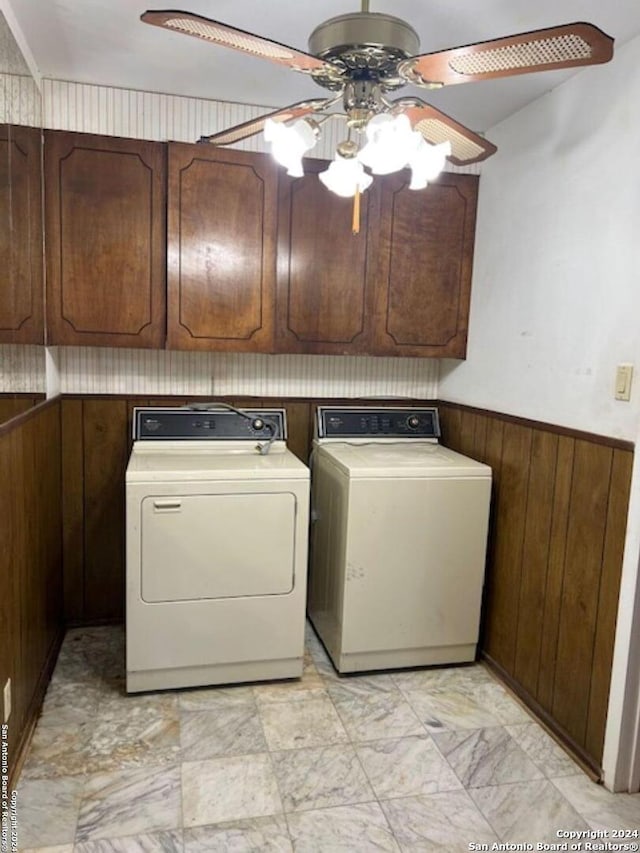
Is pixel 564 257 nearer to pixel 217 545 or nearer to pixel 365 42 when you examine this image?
pixel 365 42

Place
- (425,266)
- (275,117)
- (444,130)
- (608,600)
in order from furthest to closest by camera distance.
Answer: (425,266) → (608,600) → (444,130) → (275,117)

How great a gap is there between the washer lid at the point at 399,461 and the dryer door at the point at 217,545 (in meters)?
0.33

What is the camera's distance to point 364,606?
246 cm

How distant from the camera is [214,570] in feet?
7.51

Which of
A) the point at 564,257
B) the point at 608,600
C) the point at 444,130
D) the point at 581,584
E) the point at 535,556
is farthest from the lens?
the point at 535,556

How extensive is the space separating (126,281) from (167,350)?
0.34 m

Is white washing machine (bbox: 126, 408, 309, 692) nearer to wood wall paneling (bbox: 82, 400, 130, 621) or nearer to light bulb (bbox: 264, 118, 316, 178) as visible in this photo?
wood wall paneling (bbox: 82, 400, 130, 621)

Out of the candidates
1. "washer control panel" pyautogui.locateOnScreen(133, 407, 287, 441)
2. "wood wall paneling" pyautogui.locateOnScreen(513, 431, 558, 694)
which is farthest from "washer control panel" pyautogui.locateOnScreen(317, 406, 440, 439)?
"wood wall paneling" pyautogui.locateOnScreen(513, 431, 558, 694)

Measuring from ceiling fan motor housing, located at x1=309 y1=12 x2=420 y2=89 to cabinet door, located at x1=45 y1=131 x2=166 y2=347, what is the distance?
1339mm

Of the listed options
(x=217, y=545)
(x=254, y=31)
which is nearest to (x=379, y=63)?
(x=254, y=31)

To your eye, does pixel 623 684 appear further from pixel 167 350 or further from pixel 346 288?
pixel 167 350

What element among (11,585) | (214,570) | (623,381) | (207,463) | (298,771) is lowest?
(298,771)

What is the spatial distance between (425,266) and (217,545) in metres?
1.56

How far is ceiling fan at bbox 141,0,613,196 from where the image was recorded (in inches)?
46.2
